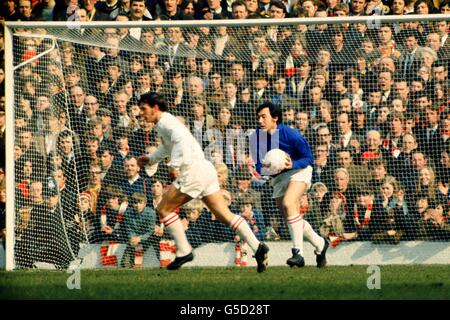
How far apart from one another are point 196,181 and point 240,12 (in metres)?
3.85

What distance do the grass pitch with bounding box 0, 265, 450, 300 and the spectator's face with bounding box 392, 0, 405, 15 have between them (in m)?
3.89

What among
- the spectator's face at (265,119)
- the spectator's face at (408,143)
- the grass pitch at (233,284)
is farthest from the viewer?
the spectator's face at (408,143)

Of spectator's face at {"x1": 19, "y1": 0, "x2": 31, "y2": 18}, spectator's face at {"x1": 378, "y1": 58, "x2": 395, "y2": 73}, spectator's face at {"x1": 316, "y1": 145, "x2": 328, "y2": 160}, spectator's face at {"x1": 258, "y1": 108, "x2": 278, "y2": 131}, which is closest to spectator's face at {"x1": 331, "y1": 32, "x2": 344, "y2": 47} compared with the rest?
spectator's face at {"x1": 378, "y1": 58, "x2": 395, "y2": 73}

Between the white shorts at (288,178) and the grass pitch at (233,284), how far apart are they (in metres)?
0.94

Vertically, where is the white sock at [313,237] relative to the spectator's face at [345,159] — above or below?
below

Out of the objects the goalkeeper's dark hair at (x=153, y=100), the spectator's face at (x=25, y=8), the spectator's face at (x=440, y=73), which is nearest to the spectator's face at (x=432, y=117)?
the spectator's face at (x=440, y=73)

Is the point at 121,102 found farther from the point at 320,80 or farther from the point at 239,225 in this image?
the point at 239,225

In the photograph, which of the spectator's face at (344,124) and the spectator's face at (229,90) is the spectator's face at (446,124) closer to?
the spectator's face at (344,124)

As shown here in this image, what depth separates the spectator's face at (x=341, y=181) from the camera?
575 inches

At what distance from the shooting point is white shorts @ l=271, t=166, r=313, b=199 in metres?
13.2

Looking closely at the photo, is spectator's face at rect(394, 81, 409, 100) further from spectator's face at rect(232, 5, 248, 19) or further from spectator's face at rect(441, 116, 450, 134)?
spectator's face at rect(232, 5, 248, 19)

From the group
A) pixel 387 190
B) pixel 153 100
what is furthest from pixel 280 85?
pixel 153 100

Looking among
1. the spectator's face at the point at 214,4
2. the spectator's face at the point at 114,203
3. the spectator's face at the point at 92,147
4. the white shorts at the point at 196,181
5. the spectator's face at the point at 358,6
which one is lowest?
the spectator's face at the point at 114,203

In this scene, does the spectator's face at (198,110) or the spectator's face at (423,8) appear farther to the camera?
the spectator's face at (423,8)
